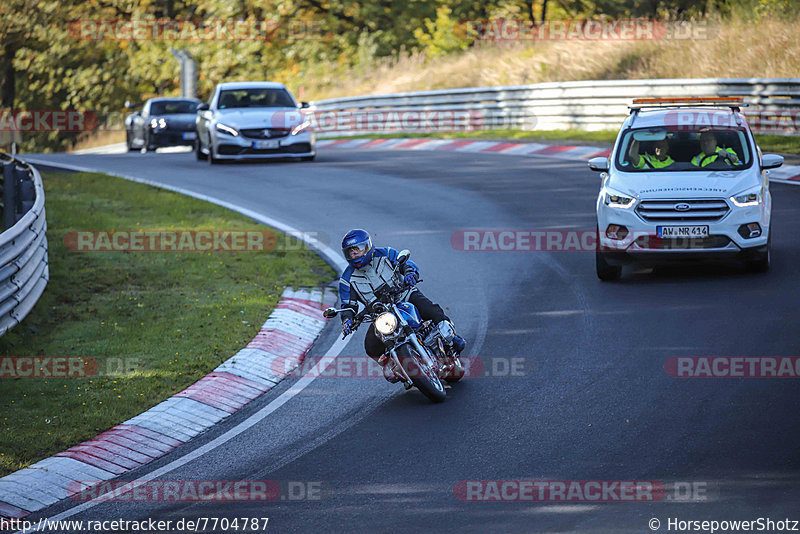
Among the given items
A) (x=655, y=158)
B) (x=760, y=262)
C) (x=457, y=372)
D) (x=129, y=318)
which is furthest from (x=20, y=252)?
(x=760, y=262)

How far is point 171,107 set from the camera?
32.7m

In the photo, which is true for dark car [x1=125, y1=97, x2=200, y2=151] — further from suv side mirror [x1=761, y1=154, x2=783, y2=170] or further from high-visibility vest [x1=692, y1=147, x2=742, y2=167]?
suv side mirror [x1=761, y1=154, x2=783, y2=170]

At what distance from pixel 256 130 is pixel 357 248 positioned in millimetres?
15576

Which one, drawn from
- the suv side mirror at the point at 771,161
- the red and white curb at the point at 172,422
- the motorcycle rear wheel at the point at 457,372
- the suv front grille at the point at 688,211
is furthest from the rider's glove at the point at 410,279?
the suv side mirror at the point at 771,161

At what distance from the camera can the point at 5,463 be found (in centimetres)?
799

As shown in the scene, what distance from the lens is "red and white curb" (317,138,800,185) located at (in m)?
19.4

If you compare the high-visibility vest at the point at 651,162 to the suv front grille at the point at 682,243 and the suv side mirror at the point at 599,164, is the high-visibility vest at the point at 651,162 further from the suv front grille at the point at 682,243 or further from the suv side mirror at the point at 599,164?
the suv front grille at the point at 682,243

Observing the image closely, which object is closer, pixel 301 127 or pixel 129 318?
pixel 129 318

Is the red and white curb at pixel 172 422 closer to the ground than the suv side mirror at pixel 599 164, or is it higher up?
closer to the ground

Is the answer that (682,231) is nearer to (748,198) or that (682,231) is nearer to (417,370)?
(748,198)

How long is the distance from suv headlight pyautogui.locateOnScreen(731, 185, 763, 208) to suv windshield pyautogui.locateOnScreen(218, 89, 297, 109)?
47.0 ft

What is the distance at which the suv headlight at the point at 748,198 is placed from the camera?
12.2m

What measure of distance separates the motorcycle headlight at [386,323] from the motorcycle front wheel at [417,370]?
0.22 meters

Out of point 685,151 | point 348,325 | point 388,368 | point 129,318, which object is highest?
point 685,151
